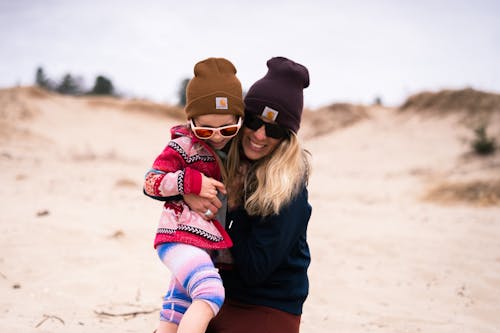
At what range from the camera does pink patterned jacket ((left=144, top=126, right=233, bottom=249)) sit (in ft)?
6.48

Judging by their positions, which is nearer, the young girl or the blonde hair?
the young girl

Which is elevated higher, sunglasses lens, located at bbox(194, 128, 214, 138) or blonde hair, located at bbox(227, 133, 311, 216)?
sunglasses lens, located at bbox(194, 128, 214, 138)

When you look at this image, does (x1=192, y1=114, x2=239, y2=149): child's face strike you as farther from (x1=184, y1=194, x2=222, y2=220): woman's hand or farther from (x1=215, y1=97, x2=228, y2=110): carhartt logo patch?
(x1=184, y1=194, x2=222, y2=220): woman's hand

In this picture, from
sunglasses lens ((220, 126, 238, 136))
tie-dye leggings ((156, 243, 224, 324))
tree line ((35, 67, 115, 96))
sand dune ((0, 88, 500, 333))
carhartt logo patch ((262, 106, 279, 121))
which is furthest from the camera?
tree line ((35, 67, 115, 96))

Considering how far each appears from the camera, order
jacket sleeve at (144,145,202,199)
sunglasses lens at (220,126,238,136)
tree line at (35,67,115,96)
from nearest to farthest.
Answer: jacket sleeve at (144,145,202,199)
sunglasses lens at (220,126,238,136)
tree line at (35,67,115,96)

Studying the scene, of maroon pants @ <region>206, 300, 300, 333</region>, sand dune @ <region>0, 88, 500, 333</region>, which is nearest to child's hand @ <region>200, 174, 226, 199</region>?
maroon pants @ <region>206, 300, 300, 333</region>

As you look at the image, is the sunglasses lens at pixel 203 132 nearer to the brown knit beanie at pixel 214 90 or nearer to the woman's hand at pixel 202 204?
the brown knit beanie at pixel 214 90

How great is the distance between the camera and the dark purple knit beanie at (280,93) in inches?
85.6

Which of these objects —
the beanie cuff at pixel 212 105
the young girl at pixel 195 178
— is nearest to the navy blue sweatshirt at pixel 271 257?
the young girl at pixel 195 178

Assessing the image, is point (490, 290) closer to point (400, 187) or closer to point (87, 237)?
point (87, 237)

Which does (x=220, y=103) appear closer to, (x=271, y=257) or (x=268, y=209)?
(x=268, y=209)

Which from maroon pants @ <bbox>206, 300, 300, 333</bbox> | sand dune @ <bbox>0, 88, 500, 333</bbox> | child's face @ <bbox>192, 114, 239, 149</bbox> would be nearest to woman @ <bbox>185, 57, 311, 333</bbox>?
maroon pants @ <bbox>206, 300, 300, 333</bbox>

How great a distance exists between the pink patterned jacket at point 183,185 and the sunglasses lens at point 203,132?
63mm

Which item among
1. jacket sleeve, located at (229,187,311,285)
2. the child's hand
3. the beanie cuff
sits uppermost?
the beanie cuff
